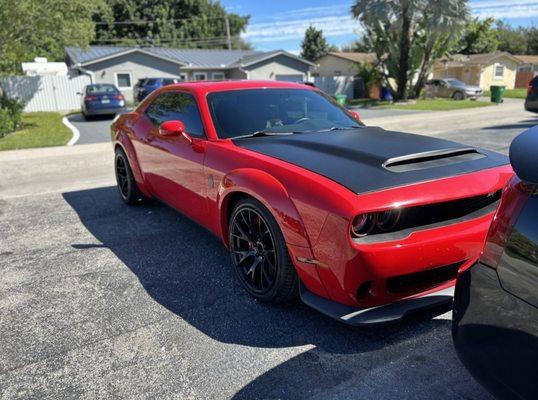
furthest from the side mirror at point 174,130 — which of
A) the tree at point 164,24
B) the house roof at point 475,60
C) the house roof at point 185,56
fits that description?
the tree at point 164,24

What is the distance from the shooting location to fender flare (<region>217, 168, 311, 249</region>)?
2764mm

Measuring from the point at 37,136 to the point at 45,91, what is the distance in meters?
12.8

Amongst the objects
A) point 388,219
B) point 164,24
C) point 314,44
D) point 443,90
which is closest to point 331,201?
point 388,219

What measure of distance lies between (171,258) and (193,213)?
0.49 m

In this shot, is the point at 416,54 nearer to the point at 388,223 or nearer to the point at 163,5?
the point at 388,223

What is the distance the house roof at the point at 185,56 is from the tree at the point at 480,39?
2470cm

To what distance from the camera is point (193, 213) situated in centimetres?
422

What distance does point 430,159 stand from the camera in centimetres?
308

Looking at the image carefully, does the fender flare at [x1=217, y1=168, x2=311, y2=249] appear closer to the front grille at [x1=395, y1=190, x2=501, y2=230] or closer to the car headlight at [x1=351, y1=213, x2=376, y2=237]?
the car headlight at [x1=351, y1=213, x2=376, y2=237]

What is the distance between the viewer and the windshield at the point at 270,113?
3.96 meters

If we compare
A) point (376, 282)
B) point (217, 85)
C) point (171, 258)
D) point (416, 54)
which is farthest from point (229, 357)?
point (416, 54)

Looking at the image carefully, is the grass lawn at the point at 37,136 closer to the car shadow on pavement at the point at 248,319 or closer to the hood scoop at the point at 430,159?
the car shadow on pavement at the point at 248,319

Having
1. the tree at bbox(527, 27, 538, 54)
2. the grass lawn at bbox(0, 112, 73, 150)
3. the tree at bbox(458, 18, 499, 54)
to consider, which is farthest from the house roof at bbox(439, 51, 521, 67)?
the grass lawn at bbox(0, 112, 73, 150)

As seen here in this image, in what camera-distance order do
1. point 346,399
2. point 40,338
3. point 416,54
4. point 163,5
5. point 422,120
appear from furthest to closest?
point 163,5, point 416,54, point 422,120, point 40,338, point 346,399
